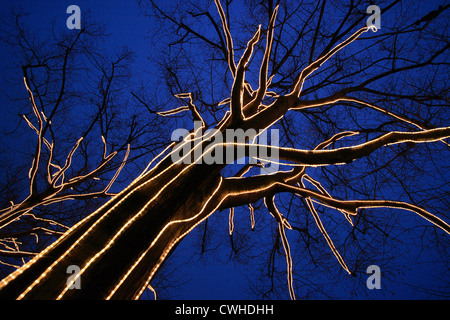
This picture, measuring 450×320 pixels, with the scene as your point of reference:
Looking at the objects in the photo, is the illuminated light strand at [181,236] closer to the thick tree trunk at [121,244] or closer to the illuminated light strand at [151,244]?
the thick tree trunk at [121,244]

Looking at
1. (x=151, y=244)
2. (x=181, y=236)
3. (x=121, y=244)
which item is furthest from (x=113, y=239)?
(x=181, y=236)

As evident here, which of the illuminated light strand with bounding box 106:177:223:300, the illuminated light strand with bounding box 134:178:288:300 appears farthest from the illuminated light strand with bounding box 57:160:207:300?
the illuminated light strand with bounding box 134:178:288:300

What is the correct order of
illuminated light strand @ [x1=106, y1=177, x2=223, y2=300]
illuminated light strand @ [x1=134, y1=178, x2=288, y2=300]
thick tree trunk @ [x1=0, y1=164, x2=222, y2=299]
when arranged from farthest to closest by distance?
illuminated light strand @ [x1=134, y1=178, x2=288, y2=300], illuminated light strand @ [x1=106, y1=177, x2=223, y2=300], thick tree trunk @ [x1=0, y1=164, x2=222, y2=299]

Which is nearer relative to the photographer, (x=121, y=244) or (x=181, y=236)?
(x=121, y=244)

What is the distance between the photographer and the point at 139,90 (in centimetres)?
448

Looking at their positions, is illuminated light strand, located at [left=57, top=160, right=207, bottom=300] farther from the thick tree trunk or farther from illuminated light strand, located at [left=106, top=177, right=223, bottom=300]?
illuminated light strand, located at [left=106, top=177, right=223, bottom=300]

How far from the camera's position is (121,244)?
159cm

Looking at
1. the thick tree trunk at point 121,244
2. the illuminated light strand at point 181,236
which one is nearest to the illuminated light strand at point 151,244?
the thick tree trunk at point 121,244

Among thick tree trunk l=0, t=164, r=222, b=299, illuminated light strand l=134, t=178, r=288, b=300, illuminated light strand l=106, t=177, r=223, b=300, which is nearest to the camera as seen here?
thick tree trunk l=0, t=164, r=222, b=299

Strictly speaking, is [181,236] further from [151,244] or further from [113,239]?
[113,239]

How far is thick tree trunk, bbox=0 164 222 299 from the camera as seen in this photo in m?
1.33

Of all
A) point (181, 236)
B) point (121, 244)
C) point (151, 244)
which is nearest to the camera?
point (121, 244)
